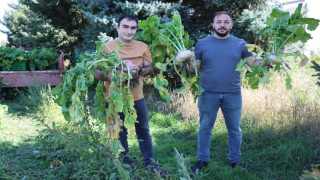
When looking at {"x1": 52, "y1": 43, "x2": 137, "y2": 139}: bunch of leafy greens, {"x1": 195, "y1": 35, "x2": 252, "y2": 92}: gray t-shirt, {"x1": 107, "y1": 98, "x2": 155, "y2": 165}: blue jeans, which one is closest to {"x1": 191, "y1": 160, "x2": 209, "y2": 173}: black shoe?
{"x1": 107, "y1": 98, "x2": 155, "y2": 165}: blue jeans

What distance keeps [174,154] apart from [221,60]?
4.77 ft

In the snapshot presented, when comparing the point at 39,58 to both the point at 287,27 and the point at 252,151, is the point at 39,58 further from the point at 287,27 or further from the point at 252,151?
the point at 287,27

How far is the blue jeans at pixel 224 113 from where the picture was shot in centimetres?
314

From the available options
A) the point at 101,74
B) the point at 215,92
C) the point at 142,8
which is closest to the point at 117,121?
the point at 101,74

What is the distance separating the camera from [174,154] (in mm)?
3652

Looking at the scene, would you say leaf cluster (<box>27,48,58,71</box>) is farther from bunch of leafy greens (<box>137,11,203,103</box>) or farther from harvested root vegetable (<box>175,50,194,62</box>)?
harvested root vegetable (<box>175,50,194,62</box>)

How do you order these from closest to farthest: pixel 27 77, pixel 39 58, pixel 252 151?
pixel 252 151
pixel 27 77
pixel 39 58

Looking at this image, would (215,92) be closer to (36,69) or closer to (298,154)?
(298,154)

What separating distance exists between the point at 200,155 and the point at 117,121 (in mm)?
1381

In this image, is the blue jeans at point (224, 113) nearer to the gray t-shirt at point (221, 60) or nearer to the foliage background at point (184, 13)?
the gray t-shirt at point (221, 60)

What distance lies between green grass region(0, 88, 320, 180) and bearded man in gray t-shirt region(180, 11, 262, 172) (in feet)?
1.74

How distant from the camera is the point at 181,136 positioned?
186 inches

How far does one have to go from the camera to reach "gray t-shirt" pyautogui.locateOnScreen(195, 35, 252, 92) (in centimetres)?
305

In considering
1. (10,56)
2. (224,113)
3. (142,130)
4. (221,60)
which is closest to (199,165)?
(224,113)
